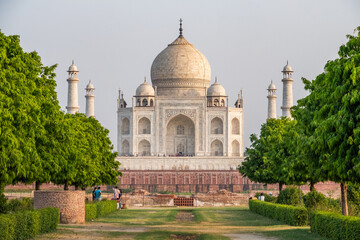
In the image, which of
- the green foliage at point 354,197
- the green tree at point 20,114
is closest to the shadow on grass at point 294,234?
the green foliage at point 354,197

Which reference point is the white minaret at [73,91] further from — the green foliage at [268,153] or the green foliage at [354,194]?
the green foliage at [354,194]

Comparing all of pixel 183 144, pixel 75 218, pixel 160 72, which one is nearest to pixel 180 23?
pixel 160 72

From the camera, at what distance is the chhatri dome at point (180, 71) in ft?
203

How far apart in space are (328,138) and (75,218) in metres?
9.70

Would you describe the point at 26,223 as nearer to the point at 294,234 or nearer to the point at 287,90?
the point at 294,234

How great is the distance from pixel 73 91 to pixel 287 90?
16332 millimetres

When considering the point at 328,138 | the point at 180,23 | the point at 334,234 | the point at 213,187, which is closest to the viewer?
the point at 328,138

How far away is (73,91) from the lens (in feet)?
188

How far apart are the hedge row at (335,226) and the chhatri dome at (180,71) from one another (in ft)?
149

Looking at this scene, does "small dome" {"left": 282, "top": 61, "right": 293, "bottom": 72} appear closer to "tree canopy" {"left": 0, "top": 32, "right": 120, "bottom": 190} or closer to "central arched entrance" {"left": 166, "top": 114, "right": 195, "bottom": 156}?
"central arched entrance" {"left": 166, "top": 114, "right": 195, "bottom": 156}

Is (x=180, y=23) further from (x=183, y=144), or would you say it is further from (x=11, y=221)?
(x=11, y=221)

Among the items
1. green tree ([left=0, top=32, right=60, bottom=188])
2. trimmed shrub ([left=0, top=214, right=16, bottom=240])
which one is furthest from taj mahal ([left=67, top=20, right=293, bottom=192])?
trimmed shrub ([left=0, top=214, right=16, bottom=240])

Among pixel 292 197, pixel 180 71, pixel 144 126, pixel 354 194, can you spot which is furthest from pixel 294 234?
pixel 180 71

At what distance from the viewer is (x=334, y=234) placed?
14547 millimetres
